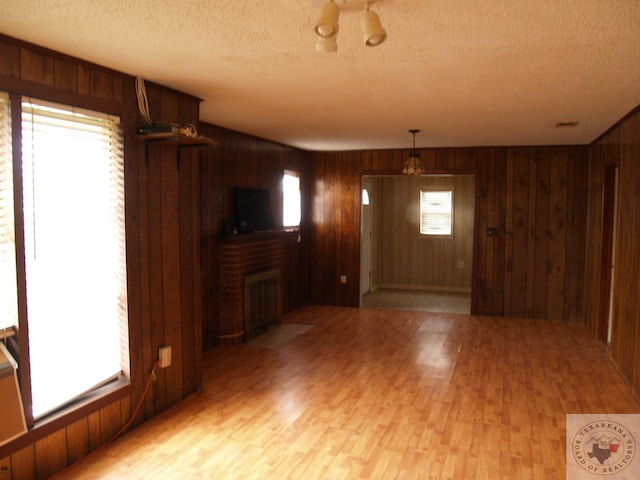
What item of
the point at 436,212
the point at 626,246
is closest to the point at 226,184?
the point at 626,246

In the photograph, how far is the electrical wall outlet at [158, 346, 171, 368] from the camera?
10.8ft

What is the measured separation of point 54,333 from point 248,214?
2965mm

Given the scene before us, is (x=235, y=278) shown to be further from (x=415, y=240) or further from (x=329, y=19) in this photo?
(x=415, y=240)

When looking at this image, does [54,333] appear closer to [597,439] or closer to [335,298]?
[597,439]

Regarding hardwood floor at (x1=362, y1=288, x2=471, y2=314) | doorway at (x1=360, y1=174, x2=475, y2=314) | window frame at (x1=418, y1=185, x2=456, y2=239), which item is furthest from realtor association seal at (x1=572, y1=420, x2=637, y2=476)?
window frame at (x1=418, y1=185, x2=456, y2=239)

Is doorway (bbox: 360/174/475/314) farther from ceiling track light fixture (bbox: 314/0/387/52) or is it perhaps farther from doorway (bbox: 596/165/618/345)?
ceiling track light fixture (bbox: 314/0/387/52)

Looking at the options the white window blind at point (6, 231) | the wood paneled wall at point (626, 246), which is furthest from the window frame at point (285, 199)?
the white window blind at point (6, 231)

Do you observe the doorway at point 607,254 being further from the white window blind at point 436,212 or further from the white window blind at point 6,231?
the white window blind at point 6,231

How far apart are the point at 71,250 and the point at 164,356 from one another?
1.00m

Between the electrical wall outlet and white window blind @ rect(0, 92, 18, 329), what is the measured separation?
105 cm

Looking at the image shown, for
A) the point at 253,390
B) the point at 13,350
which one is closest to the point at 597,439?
the point at 253,390

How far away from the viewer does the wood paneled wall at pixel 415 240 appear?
880 centimetres

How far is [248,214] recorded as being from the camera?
17.9 feet

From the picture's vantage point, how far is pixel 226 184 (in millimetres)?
5145
